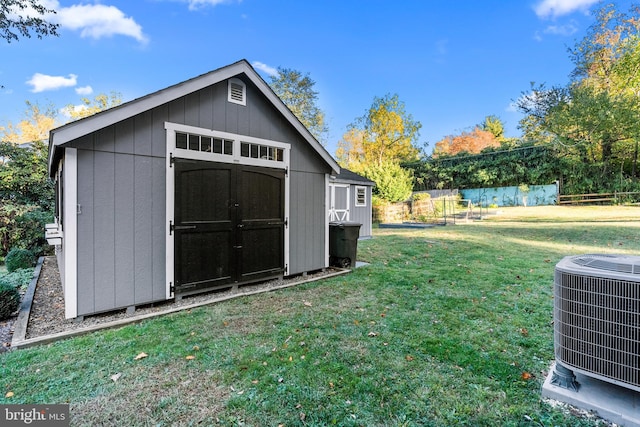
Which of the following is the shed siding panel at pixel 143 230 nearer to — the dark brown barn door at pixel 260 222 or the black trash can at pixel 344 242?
the dark brown barn door at pixel 260 222

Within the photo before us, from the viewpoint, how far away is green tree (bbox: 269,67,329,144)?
84.6 feet

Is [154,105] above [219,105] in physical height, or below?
below

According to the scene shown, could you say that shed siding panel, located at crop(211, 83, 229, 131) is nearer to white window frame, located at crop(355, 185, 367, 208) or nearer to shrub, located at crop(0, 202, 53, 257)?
shrub, located at crop(0, 202, 53, 257)

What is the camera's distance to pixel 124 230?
13.6 feet

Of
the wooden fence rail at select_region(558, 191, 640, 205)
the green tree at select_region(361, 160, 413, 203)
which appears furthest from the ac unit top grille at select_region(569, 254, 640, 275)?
the wooden fence rail at select_region(558, 191, 640, 205)

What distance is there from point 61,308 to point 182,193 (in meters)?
2.49

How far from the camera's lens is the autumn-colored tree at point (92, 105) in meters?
23.1

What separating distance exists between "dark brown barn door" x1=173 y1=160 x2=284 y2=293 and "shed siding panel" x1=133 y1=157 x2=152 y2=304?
0.36m

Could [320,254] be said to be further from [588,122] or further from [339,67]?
[339,67]

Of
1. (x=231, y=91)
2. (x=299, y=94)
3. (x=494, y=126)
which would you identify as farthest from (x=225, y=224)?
(x=494, y=126)

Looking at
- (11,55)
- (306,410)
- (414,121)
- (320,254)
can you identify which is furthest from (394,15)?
(306,410)

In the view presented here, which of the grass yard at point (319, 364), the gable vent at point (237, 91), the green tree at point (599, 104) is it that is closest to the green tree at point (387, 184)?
the green tree at point (599, 104)

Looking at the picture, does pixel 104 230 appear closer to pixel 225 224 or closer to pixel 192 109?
pixel 225 224

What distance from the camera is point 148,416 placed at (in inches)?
82.7
